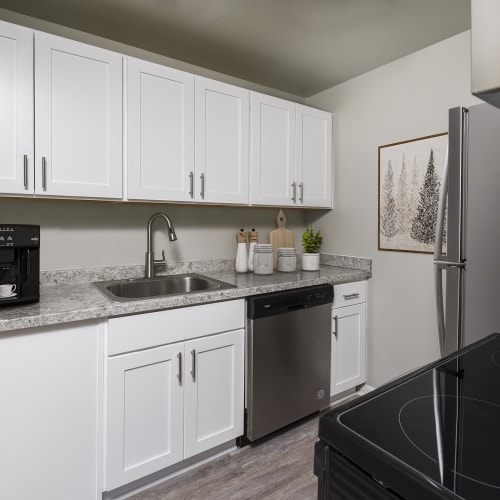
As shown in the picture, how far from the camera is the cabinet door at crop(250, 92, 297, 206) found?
2334 mm

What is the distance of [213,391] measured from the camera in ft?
6.07

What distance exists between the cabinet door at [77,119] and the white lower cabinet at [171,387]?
73 cm

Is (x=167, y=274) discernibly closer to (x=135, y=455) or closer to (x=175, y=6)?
(x=135, y=455)

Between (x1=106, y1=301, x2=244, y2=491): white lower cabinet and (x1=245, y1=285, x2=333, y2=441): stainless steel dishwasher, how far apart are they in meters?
0.08

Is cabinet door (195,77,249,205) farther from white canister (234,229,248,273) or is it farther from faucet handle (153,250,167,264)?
faucet handle (153,250,167,264)

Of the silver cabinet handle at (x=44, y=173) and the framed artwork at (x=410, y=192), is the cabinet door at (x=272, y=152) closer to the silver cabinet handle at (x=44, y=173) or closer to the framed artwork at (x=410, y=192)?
the framed artwork at (x=410, y=192)

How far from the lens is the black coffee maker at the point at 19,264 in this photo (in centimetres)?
142

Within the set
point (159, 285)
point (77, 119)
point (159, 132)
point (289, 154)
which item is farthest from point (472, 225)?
point (77, 119)

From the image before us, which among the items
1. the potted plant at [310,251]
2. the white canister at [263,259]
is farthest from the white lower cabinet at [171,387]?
the potted plant at [310,251]

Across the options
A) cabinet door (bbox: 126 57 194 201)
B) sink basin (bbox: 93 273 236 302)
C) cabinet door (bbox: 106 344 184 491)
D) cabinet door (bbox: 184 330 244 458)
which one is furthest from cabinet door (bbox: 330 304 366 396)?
cabinet door (bbox: 126 57 194 201)

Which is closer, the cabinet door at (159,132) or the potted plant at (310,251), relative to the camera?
the cabinet door at (159,132)

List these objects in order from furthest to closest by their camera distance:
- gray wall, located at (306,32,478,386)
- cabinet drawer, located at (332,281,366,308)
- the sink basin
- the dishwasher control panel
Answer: cabinet drawer, located at (332,281,366,308) → gray wall, located at (306,32,478,386) → the sink basin → the dishwasher control panel

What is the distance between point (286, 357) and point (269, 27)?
1854mm

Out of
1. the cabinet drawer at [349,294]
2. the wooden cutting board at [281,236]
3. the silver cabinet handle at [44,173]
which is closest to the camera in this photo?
the silver cabinet handle at [44,173]
